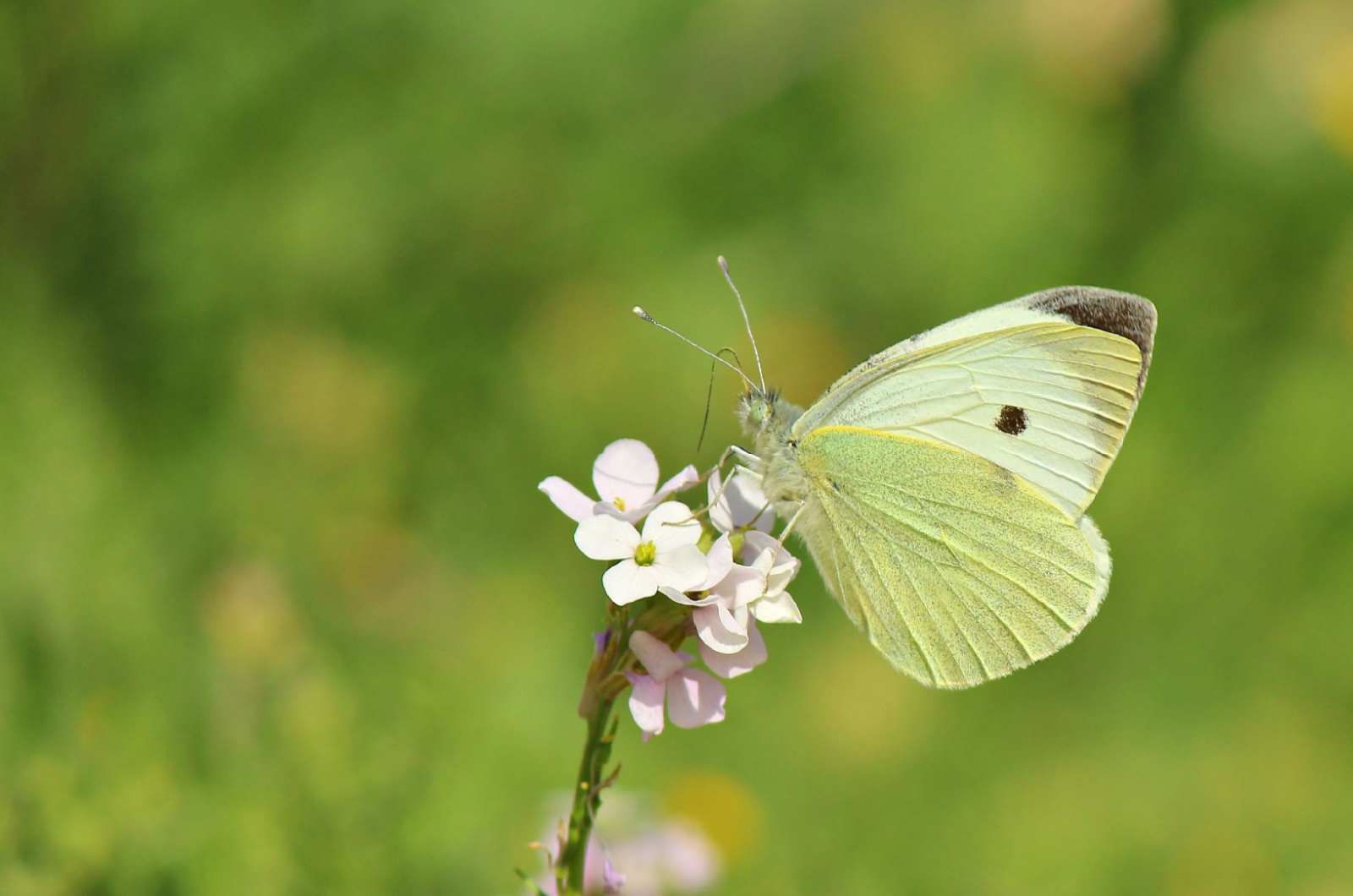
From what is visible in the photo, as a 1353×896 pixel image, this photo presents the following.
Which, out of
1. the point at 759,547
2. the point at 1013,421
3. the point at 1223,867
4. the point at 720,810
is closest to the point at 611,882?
the point at 759,547

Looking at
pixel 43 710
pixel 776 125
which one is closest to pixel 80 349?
pixel 43 710

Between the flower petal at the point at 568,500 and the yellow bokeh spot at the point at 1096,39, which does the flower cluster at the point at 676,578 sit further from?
the yellow bokeh spot at the point at 1096,39

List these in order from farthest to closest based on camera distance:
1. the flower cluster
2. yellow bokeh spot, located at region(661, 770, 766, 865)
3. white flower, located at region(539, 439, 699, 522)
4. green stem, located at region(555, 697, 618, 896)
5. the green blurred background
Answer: the green blurred background < yellow bokeh spot, located at region(661, 770, 766, 865) < white flower, located at region(539, 439, 699, 522) < the flower cluster < green stem, located at region(555, 697, 618, 896)

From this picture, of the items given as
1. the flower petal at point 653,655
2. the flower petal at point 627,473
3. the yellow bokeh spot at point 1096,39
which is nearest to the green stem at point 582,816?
the flower petal at point 653,655

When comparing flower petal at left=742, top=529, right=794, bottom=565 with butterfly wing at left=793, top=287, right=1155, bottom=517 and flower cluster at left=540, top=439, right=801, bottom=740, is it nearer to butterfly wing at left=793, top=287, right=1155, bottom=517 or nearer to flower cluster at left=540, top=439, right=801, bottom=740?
flower cluster at left=540, top=439, right=801, bottom=740

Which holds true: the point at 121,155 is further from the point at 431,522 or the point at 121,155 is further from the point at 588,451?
the point at 588,451

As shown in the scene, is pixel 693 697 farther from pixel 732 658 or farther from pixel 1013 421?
pixel 1013 421

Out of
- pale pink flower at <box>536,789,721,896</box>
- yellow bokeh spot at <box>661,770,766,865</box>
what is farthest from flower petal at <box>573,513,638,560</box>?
yellow bokeh spot at <box>661,770,766,865</box>
